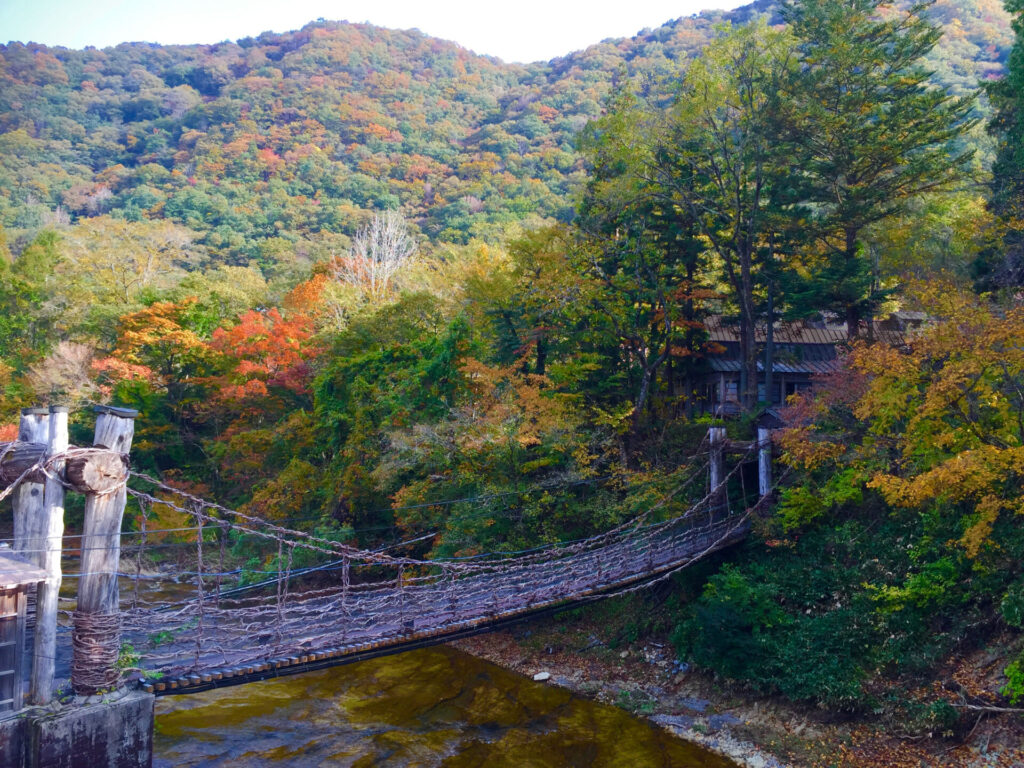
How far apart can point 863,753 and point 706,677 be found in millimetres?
2561

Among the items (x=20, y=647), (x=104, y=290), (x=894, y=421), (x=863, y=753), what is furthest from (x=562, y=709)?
(x=104, y=290)

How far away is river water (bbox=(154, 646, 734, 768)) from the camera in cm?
863

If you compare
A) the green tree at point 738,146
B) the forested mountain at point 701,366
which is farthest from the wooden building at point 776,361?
the green tree at point 738,146

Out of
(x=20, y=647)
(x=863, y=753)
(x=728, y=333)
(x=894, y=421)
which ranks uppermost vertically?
(x=728, y=333)

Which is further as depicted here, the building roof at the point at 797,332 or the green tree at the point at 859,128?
the building roof at the point at 797,332

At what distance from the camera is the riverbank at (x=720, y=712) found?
7309 mm

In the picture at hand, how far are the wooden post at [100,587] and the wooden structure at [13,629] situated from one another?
35cm

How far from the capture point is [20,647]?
539 cm

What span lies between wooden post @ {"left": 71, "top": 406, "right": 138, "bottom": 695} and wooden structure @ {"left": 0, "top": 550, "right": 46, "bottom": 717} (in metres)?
0.35

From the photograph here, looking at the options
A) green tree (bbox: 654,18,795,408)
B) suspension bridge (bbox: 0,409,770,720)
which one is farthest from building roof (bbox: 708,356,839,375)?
suspension bridge (bbox: 0,409,770,720)

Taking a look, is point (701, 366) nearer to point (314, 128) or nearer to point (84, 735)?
point (84, 735)

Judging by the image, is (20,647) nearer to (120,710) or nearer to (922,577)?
(120,710)

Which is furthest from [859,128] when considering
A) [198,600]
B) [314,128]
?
[314,128]

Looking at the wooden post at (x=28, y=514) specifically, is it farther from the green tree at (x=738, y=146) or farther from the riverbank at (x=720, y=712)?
the green tree at (x=738, y=146)
